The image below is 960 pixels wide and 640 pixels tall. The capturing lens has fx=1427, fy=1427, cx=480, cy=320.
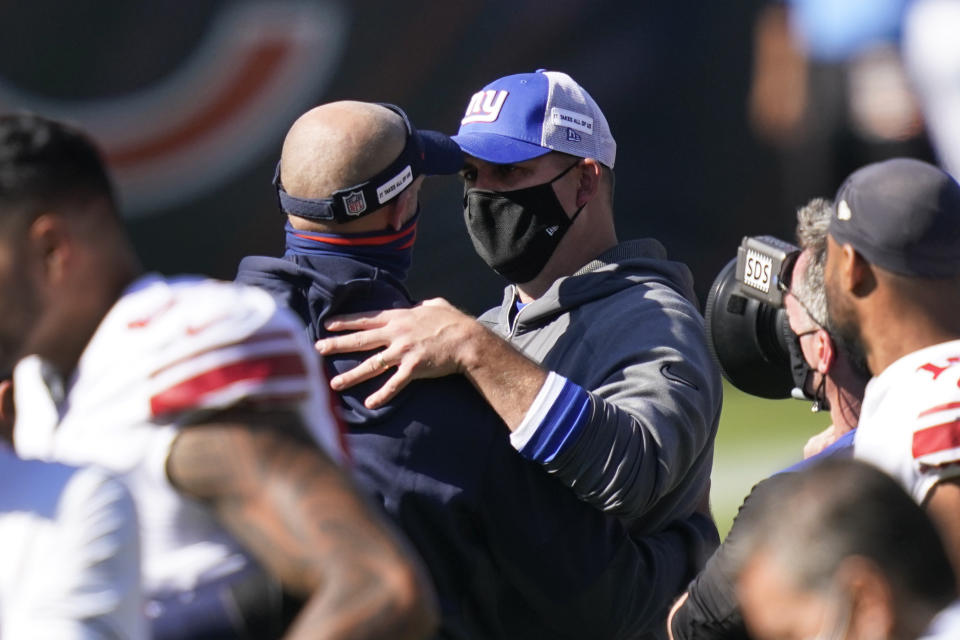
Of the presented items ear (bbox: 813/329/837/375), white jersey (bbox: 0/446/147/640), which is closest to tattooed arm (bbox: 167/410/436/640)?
white jersey (bbox: 0/446/147/640)

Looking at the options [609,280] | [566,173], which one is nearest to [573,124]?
[566,173]

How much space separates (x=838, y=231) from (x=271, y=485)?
1.22 metres

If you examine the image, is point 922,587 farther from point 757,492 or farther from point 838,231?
point 838,231

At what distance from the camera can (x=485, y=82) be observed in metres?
7.63

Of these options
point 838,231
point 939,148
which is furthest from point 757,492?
point 939,148

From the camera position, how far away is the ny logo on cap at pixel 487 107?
315cm

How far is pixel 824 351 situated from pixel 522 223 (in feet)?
2.49

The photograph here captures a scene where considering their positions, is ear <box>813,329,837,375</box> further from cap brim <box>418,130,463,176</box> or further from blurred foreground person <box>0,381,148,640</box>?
blurred foreground person <box>0,381,148,640</box>

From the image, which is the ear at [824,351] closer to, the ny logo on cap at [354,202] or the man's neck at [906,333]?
the man's neck at [906,333]

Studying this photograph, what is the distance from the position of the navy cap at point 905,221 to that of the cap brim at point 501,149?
0.85 metres

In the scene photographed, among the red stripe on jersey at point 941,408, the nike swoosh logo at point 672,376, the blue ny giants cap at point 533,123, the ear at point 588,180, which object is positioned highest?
the blue ny giants cap at point 533,123

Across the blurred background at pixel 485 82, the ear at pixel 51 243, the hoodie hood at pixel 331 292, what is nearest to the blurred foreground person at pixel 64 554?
the ear at pixel 51 243

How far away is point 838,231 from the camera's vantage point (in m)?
2.44

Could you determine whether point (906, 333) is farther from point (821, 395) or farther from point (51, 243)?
point (51, 243)
